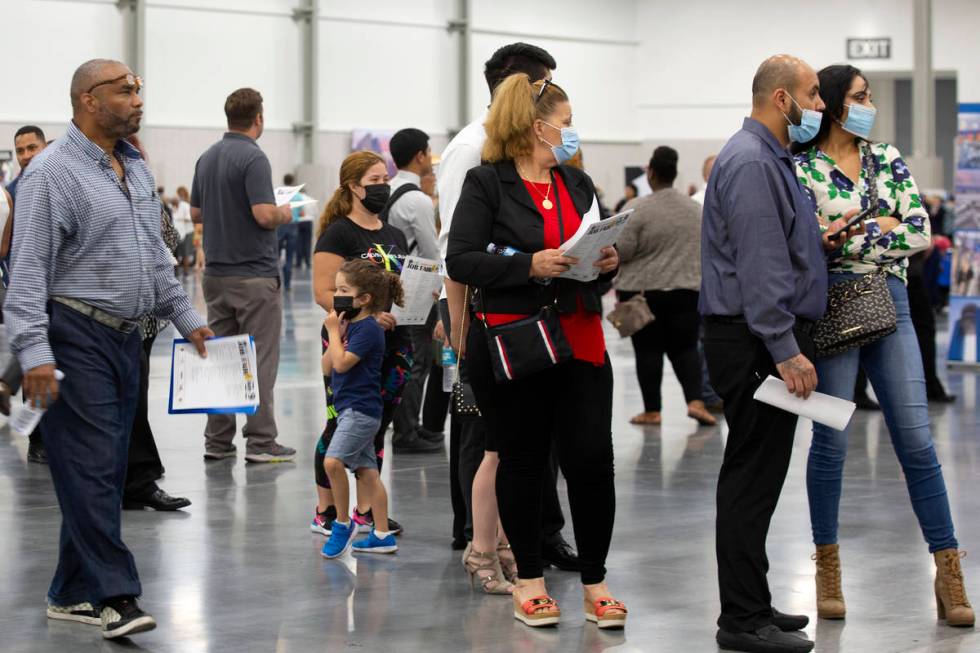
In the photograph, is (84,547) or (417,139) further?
(417,139)

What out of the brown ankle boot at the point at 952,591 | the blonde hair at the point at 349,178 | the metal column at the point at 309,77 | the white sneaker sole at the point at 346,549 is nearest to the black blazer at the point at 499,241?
the brown ankle boot at the point at 952,591

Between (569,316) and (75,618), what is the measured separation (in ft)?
6.39

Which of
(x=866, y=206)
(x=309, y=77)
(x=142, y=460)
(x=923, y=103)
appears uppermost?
(x=309, y=77)

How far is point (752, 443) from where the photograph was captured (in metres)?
4.58

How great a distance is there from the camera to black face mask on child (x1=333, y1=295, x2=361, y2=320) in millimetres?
6031

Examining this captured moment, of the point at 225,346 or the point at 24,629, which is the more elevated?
the point at 225,346

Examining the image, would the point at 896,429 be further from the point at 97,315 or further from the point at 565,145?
the point at 97,315

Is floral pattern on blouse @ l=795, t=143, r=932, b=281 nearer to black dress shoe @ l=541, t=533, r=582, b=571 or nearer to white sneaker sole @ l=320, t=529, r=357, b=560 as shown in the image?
black dress shoe @ l=541, t=533, r=582, b=571

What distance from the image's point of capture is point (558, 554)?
570 centimetres

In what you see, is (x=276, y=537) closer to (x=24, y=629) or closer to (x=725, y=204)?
(x=24, y=629)

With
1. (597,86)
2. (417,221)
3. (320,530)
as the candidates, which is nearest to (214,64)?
(597,86)

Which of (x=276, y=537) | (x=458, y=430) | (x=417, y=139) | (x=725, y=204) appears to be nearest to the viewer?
(x=725, y=204)

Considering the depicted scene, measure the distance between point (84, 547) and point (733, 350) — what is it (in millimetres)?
2133

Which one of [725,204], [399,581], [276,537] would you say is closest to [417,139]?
[276,537]
